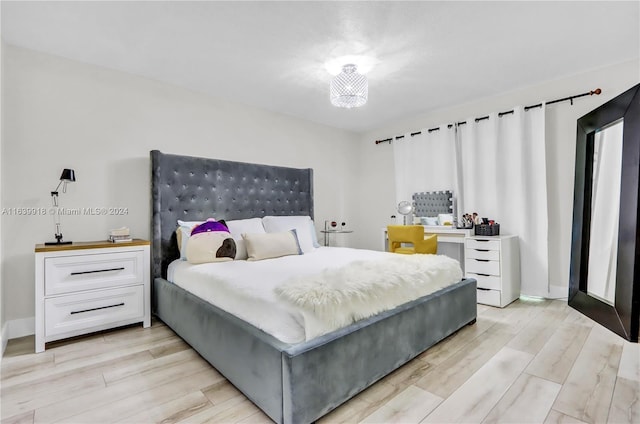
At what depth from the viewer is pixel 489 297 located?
10.5 ft

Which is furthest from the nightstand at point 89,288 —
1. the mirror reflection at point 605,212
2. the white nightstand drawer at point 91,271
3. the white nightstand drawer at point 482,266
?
the mirror reflection at point 605,212

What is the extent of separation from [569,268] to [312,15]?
3.41 metres

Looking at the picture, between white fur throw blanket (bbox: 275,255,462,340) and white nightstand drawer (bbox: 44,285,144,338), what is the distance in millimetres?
1659

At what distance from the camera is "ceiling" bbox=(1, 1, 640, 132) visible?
6.80ft

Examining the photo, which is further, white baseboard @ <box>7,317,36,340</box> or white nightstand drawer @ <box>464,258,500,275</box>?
white nightstand drawer @ <box>464,258,500,275</box>

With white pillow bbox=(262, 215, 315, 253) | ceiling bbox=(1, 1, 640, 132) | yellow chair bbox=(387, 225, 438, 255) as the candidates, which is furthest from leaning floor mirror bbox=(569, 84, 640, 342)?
white pillow bbox=(262, 215, 315, 253)

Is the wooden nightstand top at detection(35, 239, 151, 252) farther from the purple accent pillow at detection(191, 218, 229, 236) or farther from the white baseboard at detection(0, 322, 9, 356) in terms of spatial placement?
the white baseboard at detection(0, 322, 9, 356)

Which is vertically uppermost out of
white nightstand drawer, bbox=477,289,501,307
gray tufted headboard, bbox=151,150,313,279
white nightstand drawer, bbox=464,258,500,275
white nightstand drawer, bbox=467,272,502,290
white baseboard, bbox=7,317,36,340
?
gray tufted headboard, bbox=151,150,313,279

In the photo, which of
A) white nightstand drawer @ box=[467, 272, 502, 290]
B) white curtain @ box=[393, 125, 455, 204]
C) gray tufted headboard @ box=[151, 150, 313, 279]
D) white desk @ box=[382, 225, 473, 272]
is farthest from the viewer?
white curtain @ box=[393, 125, 455, 204]

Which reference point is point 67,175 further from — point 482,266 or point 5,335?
point 482,266

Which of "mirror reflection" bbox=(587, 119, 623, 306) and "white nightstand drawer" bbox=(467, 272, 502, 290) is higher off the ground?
"mirror reflection" bbox=(587, 119, 623, 306)

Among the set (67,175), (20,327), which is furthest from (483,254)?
(20,327)

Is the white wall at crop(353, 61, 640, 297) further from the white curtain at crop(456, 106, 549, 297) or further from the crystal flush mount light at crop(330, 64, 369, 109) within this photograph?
the crystal flush mount light at crop(330, 64, 369, 109)

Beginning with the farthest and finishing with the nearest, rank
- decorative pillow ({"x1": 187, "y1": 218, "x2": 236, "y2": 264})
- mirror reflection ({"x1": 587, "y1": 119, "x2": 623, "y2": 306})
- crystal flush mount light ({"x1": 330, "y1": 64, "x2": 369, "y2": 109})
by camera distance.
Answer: crystal flush mount light ({"x1": 330, "y1": 64, "x2": 369, "y2": 109})
decorative pillow ({"x1": 187, "y1": 218, "x2": 236, "y2": 264})
mirror reflection ({"x1": 587, "y1": 119, "x2": 623, "y2": 306})
